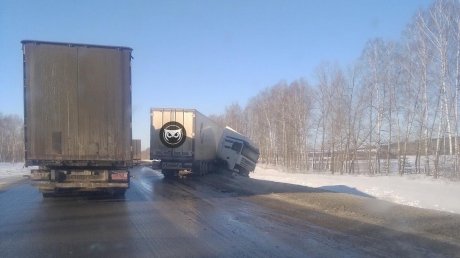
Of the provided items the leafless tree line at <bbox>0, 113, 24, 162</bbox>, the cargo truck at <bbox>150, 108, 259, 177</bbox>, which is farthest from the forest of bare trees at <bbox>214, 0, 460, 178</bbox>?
the leafless tree line at <bbox>0, 113, 24, 162</bbox>

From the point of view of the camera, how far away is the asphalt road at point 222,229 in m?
7.55

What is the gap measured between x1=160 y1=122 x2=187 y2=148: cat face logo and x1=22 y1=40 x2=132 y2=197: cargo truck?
46.3 ft

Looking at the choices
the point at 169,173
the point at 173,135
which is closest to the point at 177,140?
the point at 173,135

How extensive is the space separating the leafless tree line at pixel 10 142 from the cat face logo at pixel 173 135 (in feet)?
277

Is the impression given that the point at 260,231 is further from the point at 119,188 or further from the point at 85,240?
the point at 119,188

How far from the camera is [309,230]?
9.55 meters

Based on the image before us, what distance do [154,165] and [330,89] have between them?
27837 millimetres

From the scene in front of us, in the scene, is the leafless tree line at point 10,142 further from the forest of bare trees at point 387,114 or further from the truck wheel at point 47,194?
the truck wheel at point 47,194

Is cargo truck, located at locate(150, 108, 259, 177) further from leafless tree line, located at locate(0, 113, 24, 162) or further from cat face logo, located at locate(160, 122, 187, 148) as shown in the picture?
leafless tree line, located at locate(0, 113, 24, 162)

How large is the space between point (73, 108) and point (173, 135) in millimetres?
14953

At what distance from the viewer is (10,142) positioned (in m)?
108

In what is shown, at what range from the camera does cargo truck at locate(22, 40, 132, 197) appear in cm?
1359

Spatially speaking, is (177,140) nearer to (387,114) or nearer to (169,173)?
(169,173)

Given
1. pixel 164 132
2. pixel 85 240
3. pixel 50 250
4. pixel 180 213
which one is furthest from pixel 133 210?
pixel 164 132
